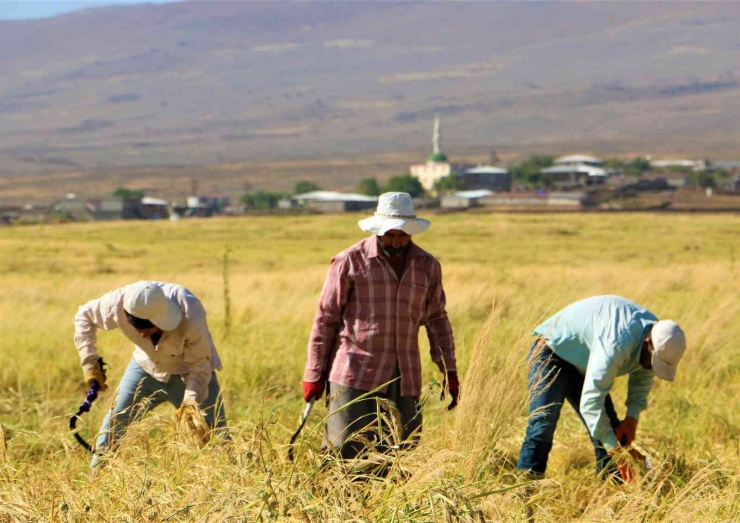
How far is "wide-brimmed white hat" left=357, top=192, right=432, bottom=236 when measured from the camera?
16.1ft

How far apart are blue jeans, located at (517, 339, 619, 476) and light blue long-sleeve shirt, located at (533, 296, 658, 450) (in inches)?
3.3

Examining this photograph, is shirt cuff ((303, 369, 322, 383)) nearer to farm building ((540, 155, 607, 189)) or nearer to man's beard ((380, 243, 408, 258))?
man's beard ((380, 243, 408, 258))

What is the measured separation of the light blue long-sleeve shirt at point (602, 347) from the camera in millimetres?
4805

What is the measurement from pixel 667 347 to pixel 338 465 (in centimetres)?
166

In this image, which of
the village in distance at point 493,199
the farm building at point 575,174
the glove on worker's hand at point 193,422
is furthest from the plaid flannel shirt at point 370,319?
the farm building at point 575,174

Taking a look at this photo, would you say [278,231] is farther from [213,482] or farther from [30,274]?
[213,482]

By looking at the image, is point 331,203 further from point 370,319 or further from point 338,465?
point 338,465

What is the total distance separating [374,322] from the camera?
5.01 m

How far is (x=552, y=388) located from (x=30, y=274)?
22117 mm

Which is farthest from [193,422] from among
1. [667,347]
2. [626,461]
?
[667,347]

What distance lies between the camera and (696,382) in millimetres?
7910

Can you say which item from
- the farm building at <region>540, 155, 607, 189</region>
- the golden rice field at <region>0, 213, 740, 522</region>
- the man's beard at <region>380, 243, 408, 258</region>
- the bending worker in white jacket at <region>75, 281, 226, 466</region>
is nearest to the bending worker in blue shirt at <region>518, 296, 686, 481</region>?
the golden rice field at <region>0, 213, 740, 522</region>

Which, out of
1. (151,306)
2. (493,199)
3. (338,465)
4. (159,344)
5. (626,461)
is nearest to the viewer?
(338,465)

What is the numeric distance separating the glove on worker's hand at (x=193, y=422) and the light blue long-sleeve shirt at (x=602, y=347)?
152 centimetres
